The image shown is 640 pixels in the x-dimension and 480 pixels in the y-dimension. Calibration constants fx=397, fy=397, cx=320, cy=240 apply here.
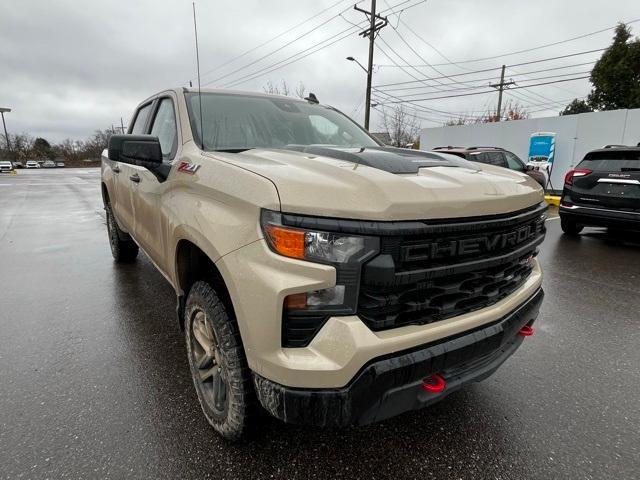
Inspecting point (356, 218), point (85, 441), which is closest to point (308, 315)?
point (356, 218)

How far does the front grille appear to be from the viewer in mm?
1481

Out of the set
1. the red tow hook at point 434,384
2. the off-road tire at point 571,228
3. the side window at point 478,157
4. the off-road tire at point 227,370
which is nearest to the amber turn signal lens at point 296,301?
the off-road tire at point 227,370

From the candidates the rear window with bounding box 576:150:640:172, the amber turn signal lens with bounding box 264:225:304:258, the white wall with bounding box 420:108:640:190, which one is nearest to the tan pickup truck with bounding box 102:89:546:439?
the amber turn signal lens with bounding box 264:225:304:258

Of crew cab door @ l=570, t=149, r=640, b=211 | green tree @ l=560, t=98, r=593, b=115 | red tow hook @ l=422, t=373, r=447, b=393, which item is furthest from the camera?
green tree @ l=560, t=98, r=593, b=115

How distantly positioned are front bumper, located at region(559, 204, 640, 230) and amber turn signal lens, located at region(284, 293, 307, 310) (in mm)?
6680

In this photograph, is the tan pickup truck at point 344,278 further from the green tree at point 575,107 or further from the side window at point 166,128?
the green tree at point 575,107

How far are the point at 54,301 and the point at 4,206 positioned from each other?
969 cm

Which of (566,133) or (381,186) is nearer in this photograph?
(381,186)

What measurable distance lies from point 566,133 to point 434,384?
17.1 metres

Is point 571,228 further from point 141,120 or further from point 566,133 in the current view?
point 566,133

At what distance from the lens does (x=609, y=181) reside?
634 centimetres

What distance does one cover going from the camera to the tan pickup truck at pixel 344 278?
4.77 ft

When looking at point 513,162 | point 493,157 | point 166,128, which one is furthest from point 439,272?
point 513,162

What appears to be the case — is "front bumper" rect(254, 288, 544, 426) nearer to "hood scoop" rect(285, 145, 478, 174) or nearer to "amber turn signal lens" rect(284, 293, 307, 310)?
"amber turn signal lens" rect(284, 293, 307, 310)
